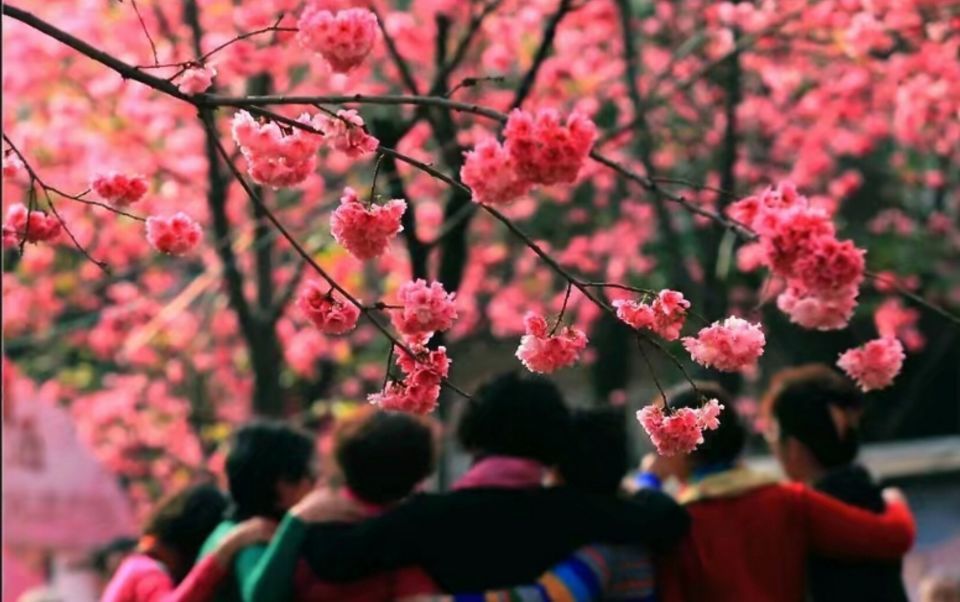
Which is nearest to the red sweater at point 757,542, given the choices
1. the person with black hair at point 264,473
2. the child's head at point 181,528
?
the person with black hair at point 264,473

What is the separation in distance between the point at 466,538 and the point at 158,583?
0.79 m

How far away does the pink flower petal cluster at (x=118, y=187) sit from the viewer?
297 cm

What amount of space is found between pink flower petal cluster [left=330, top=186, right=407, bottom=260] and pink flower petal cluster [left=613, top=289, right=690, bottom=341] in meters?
0.44

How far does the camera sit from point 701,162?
10.8 meters

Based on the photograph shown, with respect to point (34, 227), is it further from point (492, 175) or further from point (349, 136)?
point (492, 175)

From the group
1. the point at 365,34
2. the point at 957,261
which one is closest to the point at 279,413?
the point at 365,34

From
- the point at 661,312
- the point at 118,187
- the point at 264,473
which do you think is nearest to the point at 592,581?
the point at 264,473

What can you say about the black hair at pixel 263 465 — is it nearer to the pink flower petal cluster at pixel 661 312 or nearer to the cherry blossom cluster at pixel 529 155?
the pink flower petal cluster at pixel 661 312

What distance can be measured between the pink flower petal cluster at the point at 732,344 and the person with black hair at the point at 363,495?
41.3 inches

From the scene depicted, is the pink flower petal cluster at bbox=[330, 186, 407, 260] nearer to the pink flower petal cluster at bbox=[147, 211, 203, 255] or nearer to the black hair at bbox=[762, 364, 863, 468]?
the pink flower petal cluster at bbox=[147, 211, 203, 255]

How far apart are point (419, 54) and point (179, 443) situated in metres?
5.25

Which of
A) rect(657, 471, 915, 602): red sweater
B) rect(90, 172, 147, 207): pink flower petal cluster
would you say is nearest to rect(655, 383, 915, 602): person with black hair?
rect(657, 471, 915, 602): red sweater

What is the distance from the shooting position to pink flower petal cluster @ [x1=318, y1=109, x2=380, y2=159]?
237cm

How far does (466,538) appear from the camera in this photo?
10.3 ft
